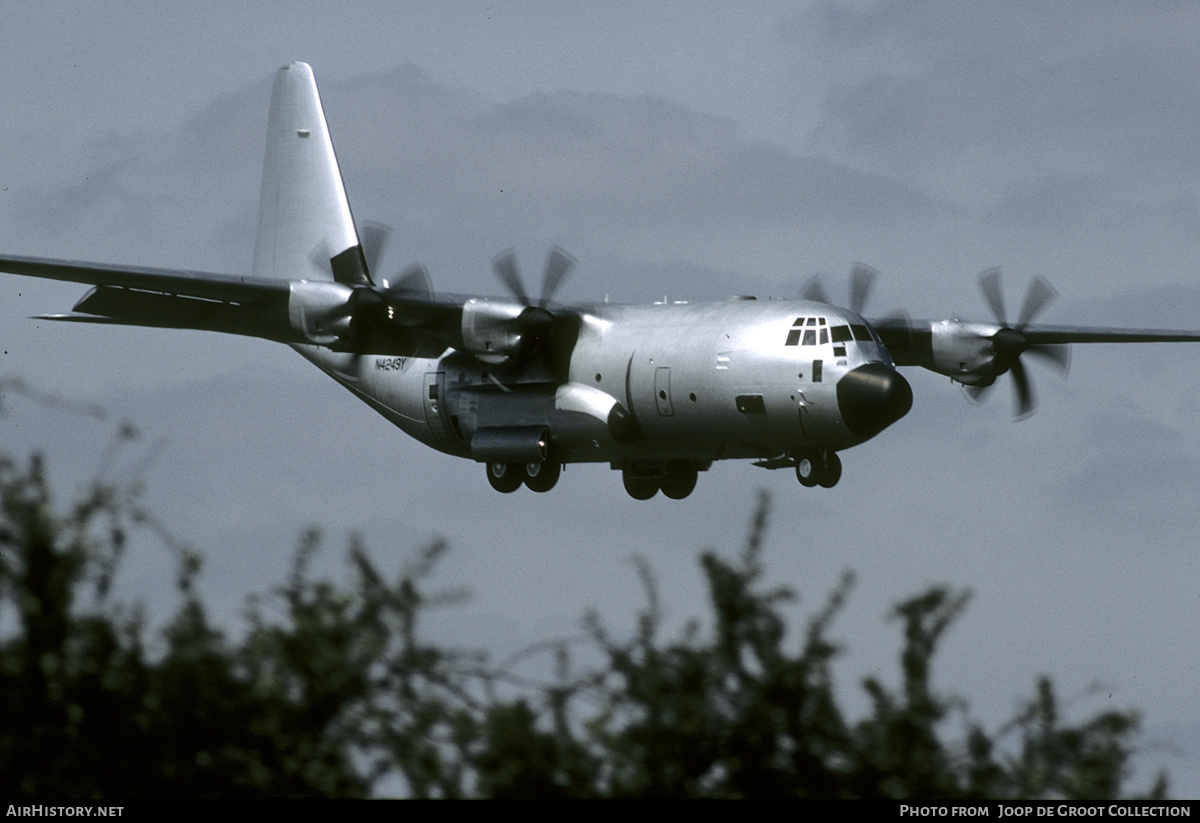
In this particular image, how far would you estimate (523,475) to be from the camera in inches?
1447

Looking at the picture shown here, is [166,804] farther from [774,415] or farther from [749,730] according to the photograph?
[774,415]

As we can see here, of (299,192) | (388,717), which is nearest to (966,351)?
(299,192)

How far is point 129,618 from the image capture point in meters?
7.33

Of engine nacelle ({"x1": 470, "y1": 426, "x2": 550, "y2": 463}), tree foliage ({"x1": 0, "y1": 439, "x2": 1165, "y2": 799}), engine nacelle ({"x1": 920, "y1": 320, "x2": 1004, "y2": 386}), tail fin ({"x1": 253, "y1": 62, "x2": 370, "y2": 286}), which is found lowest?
tree foliage ({"x1": 0, "y1": 439, "x2": 1165, "y2": 799})

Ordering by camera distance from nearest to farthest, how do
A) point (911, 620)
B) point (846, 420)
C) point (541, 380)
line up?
1. point (911, 620)
2. point (846, 420)
3. point (541, 380)

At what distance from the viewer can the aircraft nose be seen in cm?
3047

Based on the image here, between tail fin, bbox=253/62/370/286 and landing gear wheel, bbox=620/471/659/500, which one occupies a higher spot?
tail fin, bbox=253/62/370/286

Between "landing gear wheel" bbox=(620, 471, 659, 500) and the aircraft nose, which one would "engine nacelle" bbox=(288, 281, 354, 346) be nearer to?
"landing gear wheel" bbox=(620, 471, 659, 500)

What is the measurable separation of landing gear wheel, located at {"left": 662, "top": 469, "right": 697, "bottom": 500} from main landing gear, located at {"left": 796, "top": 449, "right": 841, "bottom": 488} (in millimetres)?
4976

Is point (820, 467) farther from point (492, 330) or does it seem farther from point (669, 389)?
point (492, 330)

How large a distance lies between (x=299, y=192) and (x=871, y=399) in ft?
69.3

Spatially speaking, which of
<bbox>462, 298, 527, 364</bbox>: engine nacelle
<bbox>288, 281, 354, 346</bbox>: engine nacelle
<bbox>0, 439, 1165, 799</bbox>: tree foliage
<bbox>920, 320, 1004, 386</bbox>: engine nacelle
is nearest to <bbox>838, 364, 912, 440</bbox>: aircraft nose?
<bbox>920, 320, 1004, 386</bbox>: engine nacelle

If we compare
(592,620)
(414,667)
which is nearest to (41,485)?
(414,667)

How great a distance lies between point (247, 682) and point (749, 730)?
2325mm
